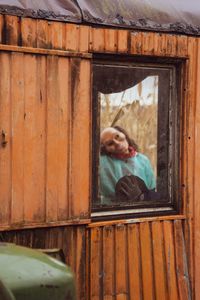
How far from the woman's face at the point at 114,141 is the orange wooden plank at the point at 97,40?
78cm

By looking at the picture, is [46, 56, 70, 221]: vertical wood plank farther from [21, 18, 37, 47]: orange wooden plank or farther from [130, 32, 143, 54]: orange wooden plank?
[130, 32, 143, 54]: orange wooden plank

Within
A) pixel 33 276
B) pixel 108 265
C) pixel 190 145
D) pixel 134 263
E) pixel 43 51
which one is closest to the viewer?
pixel 33 276

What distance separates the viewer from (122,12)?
5.21 m

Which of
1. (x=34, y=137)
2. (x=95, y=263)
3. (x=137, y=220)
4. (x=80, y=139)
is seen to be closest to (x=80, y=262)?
(x=95, y=263)

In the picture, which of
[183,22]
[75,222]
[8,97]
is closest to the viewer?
[8,97]

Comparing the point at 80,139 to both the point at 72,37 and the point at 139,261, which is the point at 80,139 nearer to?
the point at 72,37

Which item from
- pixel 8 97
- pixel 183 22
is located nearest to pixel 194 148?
pixel 183 22

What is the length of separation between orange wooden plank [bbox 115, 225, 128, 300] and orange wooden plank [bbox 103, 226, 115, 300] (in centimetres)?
5

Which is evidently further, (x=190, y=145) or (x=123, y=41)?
(x=190, y=145)

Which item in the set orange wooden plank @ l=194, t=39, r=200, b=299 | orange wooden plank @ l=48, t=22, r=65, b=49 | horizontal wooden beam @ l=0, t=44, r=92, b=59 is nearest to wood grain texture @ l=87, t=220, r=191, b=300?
orange wooden plank @ l=194, t=39, r=200, b=299

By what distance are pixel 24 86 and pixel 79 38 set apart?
676 millimetres

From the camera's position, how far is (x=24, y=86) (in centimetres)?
478

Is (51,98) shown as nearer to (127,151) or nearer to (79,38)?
(79,38)

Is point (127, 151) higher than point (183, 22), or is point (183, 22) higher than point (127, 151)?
point (183, 22)
